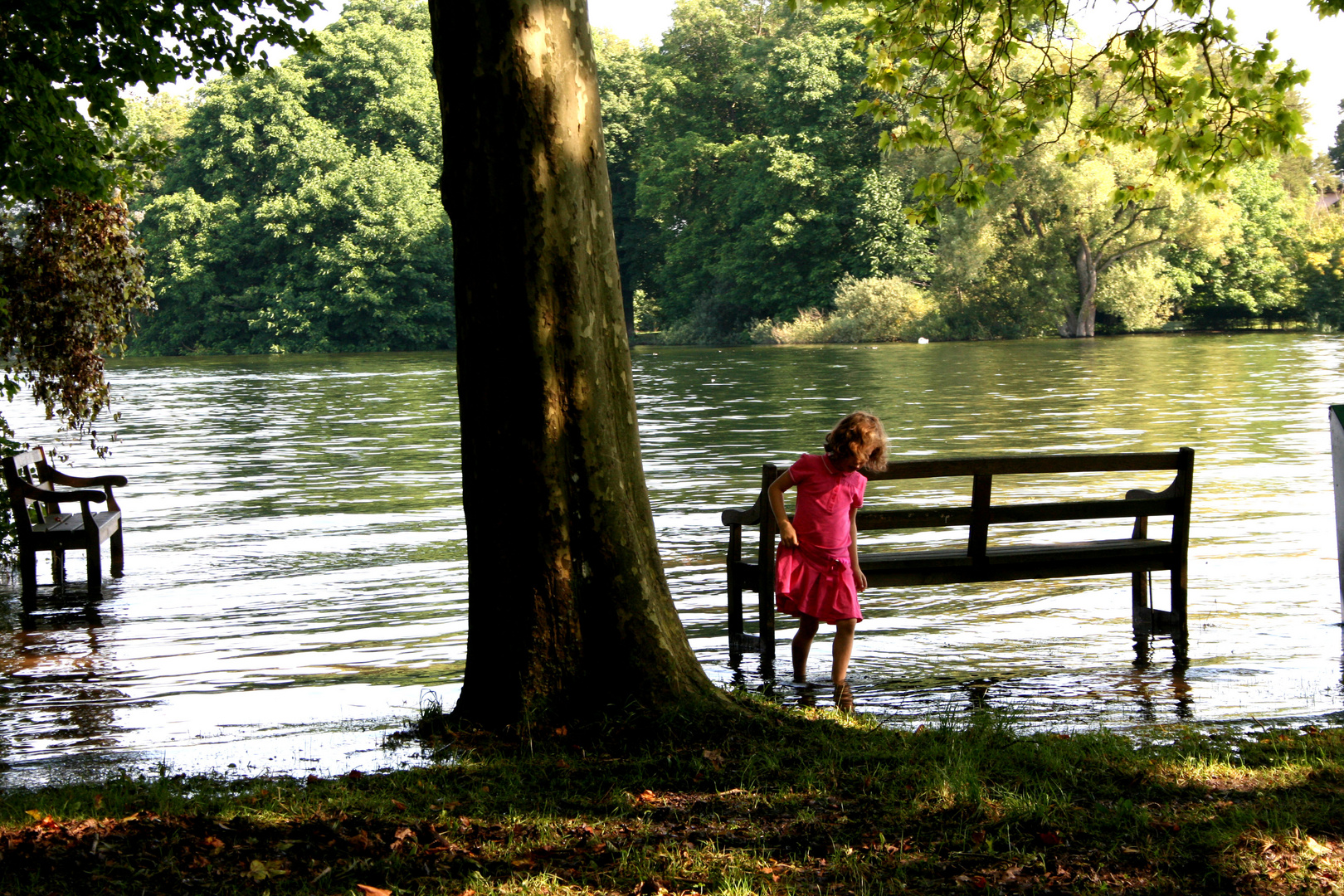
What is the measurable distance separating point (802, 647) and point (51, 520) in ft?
22.2

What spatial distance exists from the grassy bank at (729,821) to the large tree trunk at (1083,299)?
61.2m

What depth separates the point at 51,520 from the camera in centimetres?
1098

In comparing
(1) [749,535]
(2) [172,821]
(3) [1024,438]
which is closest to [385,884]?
(2) [172,821]

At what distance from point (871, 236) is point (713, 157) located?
12862 millimetres

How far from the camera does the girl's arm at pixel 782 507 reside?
6836mm

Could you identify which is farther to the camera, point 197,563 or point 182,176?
point 182,176

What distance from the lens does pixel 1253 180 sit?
238 ft

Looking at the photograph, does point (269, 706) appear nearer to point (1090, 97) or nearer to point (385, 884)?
point (385, 884)

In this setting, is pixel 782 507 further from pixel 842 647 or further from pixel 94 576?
pixel 94 576

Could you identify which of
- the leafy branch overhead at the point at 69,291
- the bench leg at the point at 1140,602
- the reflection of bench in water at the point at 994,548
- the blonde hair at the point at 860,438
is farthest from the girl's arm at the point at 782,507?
the leafy branch overhead at the point at 69,291

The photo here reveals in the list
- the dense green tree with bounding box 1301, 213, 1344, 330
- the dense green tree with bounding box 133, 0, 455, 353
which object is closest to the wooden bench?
the dense green tree with bounding box 1301, 213, 1344, 330

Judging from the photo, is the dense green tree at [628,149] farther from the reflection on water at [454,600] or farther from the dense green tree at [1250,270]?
the reflection on water at [454,600]

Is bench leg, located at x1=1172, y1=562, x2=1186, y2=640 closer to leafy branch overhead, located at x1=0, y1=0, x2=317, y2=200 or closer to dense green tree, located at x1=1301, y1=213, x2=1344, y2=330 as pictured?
leafy branch overhead, located at x1=0, y1=0, x2=317, y2=200

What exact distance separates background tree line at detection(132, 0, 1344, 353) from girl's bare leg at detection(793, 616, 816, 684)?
5866cm
